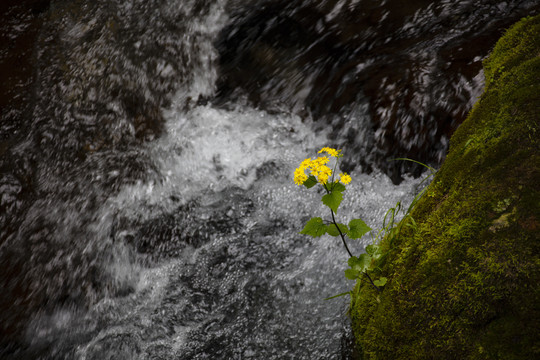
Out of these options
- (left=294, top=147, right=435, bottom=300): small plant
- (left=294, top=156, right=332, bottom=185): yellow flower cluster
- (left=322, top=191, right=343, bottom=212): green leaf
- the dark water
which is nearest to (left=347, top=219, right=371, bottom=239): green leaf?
(left=294, top=147, right=435, bottom=300): small plant

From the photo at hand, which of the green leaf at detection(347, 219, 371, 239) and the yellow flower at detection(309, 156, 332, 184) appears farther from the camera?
the green leaf at detection(347, 219, 371, 239)

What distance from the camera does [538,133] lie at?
1655 mm

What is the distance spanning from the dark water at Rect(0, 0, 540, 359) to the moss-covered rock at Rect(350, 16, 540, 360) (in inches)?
25.6

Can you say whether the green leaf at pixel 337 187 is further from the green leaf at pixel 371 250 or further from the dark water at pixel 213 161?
the dark water at pixel 213 161

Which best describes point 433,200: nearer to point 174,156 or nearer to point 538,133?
point 538,133

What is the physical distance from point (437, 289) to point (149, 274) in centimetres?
249

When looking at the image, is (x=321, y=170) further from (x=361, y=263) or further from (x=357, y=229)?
(x=361, y=263)

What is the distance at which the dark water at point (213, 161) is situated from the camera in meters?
2.93

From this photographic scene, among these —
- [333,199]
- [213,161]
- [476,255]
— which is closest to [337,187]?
[333,199]

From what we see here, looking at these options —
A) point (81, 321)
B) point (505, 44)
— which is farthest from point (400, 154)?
point (81, 321)

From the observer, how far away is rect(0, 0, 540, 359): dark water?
9.61 ft

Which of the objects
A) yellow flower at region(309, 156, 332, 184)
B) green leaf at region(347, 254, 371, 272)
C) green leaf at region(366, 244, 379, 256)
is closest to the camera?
yellow flower at region(309, 156, 332, 184)

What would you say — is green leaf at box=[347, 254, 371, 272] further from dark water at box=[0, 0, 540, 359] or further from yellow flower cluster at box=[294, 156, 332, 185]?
dark water at box=[0, 0, 540, 359]

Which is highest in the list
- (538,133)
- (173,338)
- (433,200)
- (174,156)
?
(538,133)
